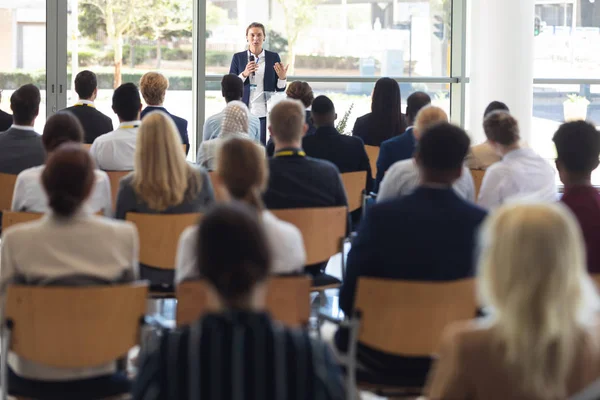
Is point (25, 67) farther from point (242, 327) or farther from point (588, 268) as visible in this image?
point (242, 327)

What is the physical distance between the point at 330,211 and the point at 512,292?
246cm

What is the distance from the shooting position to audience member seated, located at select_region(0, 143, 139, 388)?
109 inches

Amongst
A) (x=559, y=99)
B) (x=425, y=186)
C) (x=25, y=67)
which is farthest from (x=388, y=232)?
(x=559, y=99)

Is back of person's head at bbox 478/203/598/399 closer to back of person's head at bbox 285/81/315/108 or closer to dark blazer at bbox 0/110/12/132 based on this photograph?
back of person's head at bbox 285/81/315/108

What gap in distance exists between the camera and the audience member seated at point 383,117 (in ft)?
22.2

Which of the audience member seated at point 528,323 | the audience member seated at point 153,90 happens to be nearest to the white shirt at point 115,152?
the audience member seated at point 153,90

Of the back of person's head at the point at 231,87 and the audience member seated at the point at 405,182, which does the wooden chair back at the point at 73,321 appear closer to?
the audience member seated at the point at 405,182

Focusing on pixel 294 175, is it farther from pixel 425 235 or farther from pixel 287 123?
pixel 425 235

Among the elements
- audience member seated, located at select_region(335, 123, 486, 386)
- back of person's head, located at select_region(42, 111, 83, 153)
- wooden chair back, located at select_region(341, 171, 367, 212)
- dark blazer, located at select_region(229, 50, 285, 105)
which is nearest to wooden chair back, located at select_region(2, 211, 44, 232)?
back of person's head, located at select_region(42, 111, 83, 153)

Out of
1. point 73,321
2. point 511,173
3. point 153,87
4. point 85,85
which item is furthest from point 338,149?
point 73,321

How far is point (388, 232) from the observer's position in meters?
2.96

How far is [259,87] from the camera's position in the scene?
29.1ft

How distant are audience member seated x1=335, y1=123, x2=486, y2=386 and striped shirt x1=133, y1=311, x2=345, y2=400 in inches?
45.0

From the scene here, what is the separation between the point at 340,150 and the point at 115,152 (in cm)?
140
